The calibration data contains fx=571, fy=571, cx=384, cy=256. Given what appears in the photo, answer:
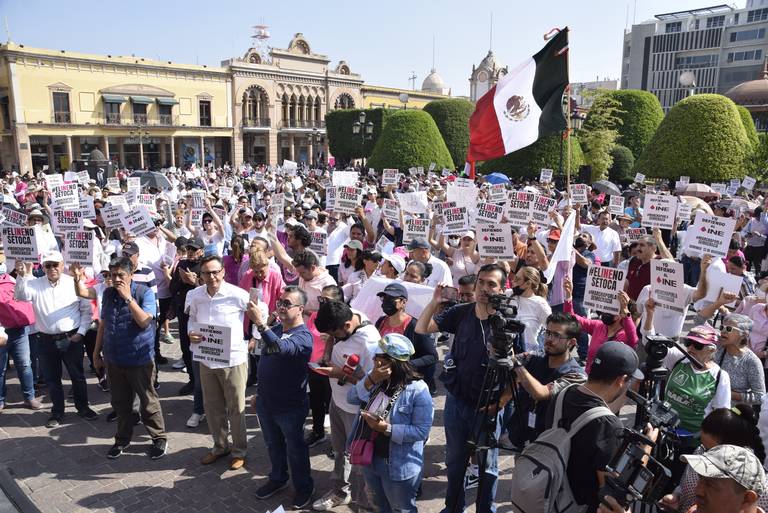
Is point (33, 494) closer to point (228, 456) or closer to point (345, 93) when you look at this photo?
point (228, 456)

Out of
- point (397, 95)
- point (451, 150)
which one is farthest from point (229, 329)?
→ point (397, 95)

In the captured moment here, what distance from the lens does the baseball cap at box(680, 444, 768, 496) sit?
2248 mm

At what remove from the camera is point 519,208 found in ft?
29.4

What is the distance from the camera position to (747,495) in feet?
7.42

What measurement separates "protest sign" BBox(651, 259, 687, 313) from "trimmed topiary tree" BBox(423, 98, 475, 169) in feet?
133

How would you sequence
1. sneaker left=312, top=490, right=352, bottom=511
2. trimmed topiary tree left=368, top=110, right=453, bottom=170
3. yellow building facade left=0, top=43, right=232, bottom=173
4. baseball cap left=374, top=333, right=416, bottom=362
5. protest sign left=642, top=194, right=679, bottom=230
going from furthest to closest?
1. yellow building facade left=0, top=43, right=232, bottom=173
2. trimmed topiary tree left=368, top=110, right=453, bottom=170
3. protest sign left=642, top=194, right=679, bottom=230
4. sneaker left=312, top=490, right=352, bottom=511
5. baseball cap left=374, top=333, right=416, bottom=362

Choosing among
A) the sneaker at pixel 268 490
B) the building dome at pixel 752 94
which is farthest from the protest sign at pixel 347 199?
the building dome at pixel 752 94

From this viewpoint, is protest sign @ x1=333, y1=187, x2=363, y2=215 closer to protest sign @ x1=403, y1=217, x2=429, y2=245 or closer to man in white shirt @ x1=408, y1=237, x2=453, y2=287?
protest sign @ x1=403, y1=217, x2=429, y2=245

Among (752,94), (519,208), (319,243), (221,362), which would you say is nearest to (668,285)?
(519,208)

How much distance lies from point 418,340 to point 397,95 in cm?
6828

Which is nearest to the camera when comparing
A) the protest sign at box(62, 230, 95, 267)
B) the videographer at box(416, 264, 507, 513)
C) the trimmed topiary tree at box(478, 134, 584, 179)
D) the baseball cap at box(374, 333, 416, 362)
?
the baseball cap at box(374, 333, 416, 362)

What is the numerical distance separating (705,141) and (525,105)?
19272mm

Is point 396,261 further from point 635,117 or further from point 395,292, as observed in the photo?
point 635,117

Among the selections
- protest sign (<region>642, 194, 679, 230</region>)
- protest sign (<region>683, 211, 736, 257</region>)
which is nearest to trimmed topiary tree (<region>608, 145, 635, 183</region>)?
protest sign (<region>642, 194, 679, 230</region>)
